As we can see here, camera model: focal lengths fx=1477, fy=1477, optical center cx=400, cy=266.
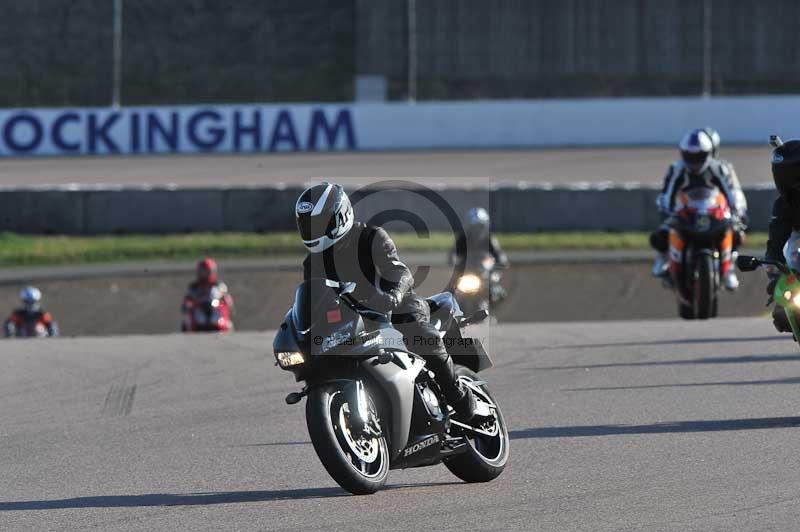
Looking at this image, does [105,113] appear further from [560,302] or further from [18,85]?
[560,302]

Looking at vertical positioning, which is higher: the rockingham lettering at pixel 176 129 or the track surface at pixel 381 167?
the rockingham lettering at pixel 176 129

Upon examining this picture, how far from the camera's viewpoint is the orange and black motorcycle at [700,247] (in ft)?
46.6

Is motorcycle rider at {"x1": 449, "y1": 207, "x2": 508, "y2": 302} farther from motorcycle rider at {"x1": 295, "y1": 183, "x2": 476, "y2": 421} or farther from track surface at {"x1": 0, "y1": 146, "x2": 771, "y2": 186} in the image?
motorcycle rider at {"x1": 295, "y1": 183, "x2": 476, "y2": 421}

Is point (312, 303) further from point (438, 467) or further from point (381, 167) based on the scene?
point (381, 167)

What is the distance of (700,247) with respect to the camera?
14.3 metres

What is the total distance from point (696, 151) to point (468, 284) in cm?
425

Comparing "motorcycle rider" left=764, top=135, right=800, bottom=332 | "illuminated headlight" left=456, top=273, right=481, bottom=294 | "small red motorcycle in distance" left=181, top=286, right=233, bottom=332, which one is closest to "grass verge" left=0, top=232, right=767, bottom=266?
"small red motorcycle in distance" left=181, top=286, right=233, bottom=332

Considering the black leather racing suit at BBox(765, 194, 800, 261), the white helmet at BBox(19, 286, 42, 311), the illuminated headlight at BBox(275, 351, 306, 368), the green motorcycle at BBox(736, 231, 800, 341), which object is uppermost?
the black leather racing suit at BBox(765, 194, 800, 261)

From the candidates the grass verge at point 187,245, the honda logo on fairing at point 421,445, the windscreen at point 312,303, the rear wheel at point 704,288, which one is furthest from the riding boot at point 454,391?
the grass verge at point 187,245

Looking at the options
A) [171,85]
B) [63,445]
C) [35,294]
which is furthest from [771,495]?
[171,85]

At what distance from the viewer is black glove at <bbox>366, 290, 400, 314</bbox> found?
636cm

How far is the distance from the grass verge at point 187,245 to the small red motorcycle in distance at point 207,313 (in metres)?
6.02

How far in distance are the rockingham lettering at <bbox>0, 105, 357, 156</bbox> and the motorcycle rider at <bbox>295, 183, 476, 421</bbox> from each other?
26.9 meters

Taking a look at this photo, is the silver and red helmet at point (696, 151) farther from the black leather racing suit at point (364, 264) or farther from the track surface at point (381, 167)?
the track surface at point (381, 167)
